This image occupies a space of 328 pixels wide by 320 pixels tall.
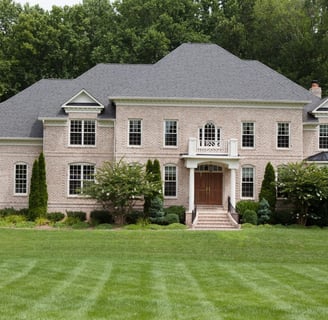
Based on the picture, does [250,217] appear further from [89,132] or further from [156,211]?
[89,132]

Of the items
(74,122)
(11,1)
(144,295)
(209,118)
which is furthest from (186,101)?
(11,1)

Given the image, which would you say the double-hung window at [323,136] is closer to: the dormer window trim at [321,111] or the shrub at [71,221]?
the dormer window trim at [321,111]

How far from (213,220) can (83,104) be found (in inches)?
395

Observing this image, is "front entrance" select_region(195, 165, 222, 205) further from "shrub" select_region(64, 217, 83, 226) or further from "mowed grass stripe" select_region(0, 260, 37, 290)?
"mowed grass stripe" select_region(0, 260, 37, 290)

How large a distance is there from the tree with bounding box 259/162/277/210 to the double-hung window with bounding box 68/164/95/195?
9.81 m

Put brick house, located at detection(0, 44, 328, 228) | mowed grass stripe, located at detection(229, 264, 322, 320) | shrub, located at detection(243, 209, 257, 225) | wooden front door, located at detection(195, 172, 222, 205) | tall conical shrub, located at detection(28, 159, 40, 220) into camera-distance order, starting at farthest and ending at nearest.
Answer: wooden front door, located at detection(195, 172, 222, 205) < brick house, located at detection(0, 44, 328, 228) < tall conical shrub, located at detection(28, 159, 40, 220) < shrub, located at detection(243, 209, 257, 225) < mowed grass stripe, located at detection(229, 264, 322, 320)

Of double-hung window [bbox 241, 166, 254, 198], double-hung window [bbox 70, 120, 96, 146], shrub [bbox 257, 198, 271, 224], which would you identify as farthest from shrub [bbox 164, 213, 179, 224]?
double-hung window [bbox 70, 120, 96, 146]

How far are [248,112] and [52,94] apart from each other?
12.3 m

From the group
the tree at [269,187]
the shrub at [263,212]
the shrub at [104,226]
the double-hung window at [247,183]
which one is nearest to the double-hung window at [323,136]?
the tree at [269,187]

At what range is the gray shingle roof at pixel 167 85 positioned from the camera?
36500 mm

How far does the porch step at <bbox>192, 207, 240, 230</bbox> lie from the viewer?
32938 mm

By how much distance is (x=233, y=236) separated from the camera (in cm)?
2808

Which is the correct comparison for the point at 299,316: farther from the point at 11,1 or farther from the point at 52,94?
the point at 11,1

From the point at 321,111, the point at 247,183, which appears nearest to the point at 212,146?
the point at 247,183
